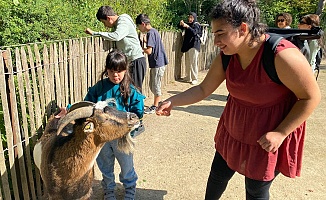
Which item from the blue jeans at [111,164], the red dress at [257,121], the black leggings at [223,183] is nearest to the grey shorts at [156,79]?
the blue jeans at [111,164]

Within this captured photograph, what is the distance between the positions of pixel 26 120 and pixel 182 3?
18.0 metres

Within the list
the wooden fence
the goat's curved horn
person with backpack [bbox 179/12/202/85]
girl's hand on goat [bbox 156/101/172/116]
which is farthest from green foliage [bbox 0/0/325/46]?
person with backpack [bbox 179/12/202/85]

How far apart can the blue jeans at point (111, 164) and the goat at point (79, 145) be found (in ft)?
1.25

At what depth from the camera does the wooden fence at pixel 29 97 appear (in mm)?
2947

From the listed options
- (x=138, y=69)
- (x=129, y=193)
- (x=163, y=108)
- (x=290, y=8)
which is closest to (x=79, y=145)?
(x=163, y=108)

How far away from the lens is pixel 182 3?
19.8 m

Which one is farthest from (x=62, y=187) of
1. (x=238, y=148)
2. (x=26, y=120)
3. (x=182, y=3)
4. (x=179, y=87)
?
(x=182, y=3)

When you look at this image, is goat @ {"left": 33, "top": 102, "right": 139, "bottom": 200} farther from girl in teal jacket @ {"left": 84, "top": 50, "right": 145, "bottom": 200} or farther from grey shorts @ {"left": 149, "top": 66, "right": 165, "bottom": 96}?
grey shorts @ {"left": 149, "top": 66, "right": 165, "bottom": 96}

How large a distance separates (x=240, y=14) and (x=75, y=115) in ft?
4.79

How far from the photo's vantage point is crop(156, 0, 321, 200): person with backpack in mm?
1891

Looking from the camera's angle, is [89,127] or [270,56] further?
[89,127]

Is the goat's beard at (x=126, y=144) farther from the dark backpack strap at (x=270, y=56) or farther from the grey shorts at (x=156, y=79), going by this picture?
the grey shorts at (x=156, y=79)

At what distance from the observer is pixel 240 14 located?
6.13 feet

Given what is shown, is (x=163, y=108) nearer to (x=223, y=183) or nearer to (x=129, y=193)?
(x=223, y=183)
